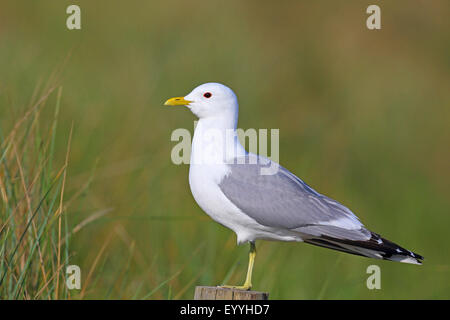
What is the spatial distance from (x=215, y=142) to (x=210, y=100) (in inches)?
9.3

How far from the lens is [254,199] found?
367 centimetres

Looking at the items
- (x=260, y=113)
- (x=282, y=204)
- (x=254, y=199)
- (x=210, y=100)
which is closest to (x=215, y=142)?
(x=210, y=100)

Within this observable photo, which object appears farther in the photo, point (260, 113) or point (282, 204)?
point (260, 113)

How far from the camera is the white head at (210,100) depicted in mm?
3857

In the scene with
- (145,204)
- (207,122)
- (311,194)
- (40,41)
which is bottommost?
(145,204)

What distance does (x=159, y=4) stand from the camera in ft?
33.7

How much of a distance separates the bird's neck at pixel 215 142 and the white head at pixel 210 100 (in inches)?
1.4

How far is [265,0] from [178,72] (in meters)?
2.86

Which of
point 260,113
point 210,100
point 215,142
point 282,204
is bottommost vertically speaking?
point 282,204

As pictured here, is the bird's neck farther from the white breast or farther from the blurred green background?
the blurred green background

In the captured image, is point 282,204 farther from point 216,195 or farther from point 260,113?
point 260,113

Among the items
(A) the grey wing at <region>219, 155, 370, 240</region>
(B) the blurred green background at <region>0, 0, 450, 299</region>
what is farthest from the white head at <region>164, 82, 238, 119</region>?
(B) the blurred green background at <region>0, 0, 450, 299</region>
